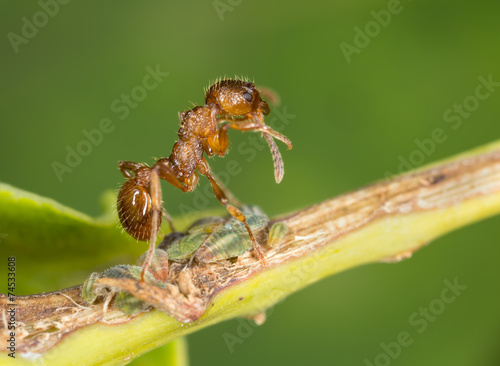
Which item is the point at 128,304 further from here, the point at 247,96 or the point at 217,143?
the point at 247,96

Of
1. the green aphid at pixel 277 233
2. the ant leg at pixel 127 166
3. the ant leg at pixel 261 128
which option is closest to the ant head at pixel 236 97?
the ant leg at pixel 261 128

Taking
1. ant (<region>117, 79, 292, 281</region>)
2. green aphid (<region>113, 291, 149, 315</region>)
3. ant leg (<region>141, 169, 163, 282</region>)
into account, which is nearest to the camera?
green aphid (<region>113, 291, 149, 315</region>)

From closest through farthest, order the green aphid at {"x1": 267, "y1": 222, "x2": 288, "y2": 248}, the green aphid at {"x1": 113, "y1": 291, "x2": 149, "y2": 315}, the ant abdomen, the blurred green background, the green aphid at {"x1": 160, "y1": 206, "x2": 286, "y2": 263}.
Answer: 1. the green aphid at {"x1": 113, "y1": 291, "x2": 149, "y2": 315}
2. the green aphid at {"x1": 160, "y1": 206, "x2": 286, "y2": 263}
3. the green aphid at {"x1": 267, "y1": 222, "x2": 288, "y2": 248}
4. the ant abdomen
5. the blurred green background

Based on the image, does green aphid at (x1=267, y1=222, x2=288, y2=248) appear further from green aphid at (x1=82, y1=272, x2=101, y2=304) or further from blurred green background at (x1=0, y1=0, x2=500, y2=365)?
blurred green background at (x1=0, y1=0, x2=500, y2=365)

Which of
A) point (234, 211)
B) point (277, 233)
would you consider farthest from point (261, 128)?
point (277, 233)

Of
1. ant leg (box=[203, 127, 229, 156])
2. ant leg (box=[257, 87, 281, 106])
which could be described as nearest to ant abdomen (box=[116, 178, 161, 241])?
ant leg (box=[203, 127, 229, 156])

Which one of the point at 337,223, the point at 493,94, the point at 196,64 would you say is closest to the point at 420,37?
the point at 493,94

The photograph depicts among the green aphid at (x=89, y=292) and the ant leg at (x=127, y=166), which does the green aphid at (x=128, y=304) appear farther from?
the ant leg at (x=127, y=166)

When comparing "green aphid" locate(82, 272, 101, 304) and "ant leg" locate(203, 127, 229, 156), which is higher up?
"ant leg" locate(203, 127, 229, 156)
